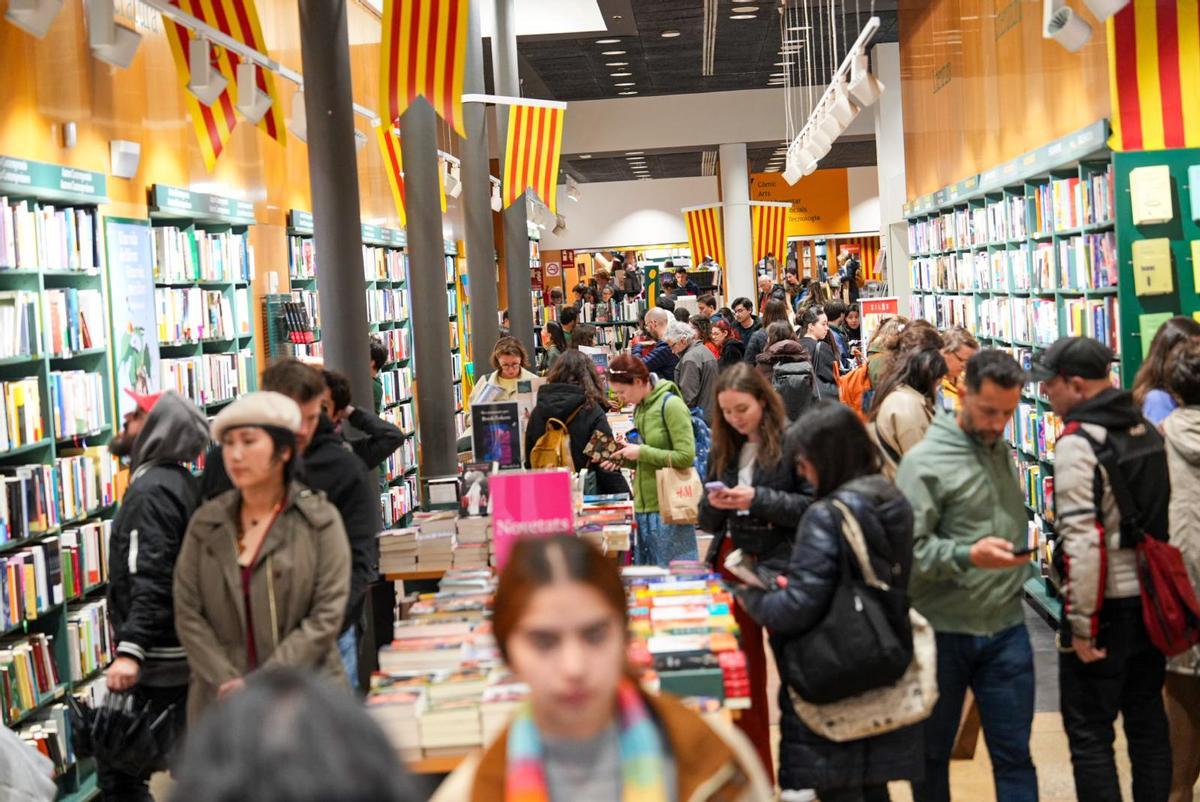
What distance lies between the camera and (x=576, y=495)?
6.27 m

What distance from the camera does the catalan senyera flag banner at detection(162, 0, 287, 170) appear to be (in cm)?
662

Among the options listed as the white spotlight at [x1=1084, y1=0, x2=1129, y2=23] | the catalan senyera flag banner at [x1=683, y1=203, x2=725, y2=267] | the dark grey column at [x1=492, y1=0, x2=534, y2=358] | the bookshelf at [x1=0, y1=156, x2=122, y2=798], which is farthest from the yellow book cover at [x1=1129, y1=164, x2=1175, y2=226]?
the catalan senyera flag banner at [x1=683, y1=203, x2=725, y2=267]

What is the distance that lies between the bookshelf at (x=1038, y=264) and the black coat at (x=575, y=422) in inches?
97.0

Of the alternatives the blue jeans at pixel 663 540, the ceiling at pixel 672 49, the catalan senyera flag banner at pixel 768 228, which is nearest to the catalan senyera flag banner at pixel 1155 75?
the blue jeans at pixel 663 540

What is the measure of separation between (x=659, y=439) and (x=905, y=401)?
1.27m

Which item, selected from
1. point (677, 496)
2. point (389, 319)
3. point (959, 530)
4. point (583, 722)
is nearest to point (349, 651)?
point (959, 530)

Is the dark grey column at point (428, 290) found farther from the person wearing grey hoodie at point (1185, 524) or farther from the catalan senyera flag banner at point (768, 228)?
the catalan senyera flag banner at point (768, 228)

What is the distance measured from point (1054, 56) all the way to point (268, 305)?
5.20 meters

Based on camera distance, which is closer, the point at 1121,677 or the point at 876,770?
the point at 876,770

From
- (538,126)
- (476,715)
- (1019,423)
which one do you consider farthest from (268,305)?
(476,715)

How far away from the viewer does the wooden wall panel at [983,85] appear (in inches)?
311

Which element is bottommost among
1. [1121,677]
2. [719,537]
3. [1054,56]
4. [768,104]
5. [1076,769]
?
[1076,769]

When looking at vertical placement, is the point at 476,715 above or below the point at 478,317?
below

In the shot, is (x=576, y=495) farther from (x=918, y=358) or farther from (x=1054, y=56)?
(x=1054, y=56)
